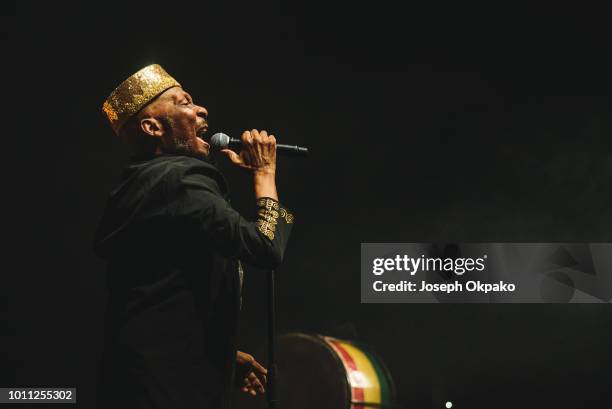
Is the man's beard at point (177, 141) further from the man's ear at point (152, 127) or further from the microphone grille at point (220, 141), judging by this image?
the microphone grille at point (220, 141)

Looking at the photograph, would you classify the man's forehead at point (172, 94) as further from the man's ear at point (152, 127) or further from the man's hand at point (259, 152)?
the man's hand at point (259, 152)

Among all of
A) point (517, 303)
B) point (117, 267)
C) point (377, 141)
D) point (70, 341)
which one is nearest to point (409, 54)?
point (377, 141)

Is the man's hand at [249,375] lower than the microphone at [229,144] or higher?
lower

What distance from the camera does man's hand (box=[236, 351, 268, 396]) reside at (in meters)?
1.97

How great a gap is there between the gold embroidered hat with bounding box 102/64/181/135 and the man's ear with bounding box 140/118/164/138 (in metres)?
0.04

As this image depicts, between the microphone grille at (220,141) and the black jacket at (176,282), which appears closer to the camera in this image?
the black jacket at (176,282)

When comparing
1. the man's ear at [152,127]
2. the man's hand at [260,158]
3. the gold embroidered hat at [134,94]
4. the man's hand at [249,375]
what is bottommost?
the man's hand at [249,375]

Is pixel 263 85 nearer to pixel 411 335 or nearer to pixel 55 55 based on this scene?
pixel 55 55

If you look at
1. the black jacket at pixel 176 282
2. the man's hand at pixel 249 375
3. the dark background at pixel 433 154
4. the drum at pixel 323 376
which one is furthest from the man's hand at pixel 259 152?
the dark background at pixel 433 154

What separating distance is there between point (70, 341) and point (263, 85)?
1.87 m

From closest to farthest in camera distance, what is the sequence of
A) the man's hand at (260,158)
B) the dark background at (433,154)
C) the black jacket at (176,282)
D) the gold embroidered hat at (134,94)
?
the black jacket at (176,282) → the man's hand at (260,158) → the gold embroidered hat at (134,94) → the dark background at (433,154)

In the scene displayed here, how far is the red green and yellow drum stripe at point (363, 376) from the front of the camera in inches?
148

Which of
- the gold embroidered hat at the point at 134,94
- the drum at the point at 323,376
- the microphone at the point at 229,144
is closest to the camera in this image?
the gold embroidered hat at the point at 134,94

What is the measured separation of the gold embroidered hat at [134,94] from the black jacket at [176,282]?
0.26 metres
